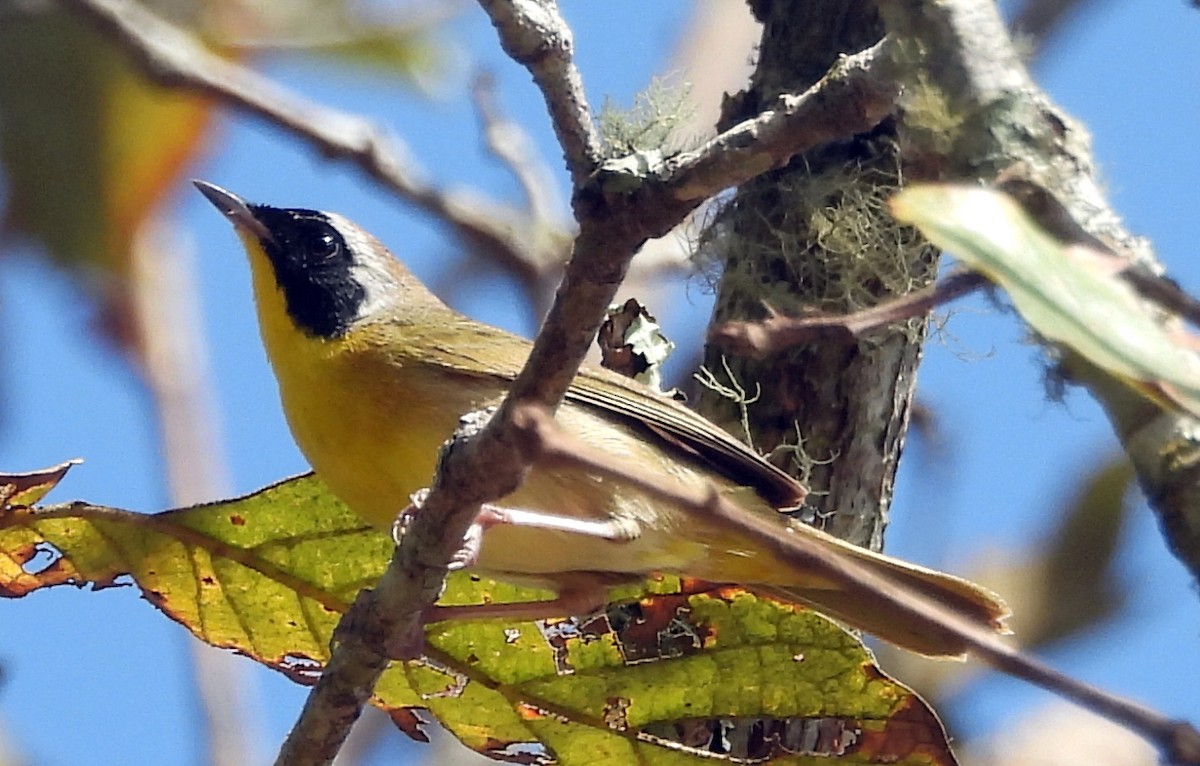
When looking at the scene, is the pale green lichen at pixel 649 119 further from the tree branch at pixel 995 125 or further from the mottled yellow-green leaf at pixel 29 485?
the tree branch at pixel 995 125

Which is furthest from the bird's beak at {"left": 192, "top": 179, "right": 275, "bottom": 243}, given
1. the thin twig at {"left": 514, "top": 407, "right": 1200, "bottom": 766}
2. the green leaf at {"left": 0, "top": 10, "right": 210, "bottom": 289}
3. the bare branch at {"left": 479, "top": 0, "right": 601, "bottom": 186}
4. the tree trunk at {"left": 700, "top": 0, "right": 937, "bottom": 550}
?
the thin twig at {"left": 514, "top": 407, "right": 1200, "bottom": 766}

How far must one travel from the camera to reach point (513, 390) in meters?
2.06

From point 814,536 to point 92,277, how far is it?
281 cm

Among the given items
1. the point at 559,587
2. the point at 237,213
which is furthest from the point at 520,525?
the point at 237,213

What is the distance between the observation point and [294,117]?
16.1 feet

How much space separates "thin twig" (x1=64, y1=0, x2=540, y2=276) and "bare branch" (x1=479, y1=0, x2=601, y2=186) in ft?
9.29

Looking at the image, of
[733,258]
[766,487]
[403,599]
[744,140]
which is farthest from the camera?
[733,258]

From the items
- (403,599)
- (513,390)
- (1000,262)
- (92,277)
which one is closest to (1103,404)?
(1000,262)

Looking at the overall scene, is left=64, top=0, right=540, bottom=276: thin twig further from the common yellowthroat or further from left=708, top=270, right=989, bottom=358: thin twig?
left=708, top=270, right=989, bottom=358: thin twig

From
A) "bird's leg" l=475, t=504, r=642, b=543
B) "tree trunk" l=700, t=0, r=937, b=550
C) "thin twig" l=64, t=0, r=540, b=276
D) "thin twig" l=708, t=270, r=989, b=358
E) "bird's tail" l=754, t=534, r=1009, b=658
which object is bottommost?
"thin twig" l=708, t=270, r=989, b=358

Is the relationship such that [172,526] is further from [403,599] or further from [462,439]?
[462,439]

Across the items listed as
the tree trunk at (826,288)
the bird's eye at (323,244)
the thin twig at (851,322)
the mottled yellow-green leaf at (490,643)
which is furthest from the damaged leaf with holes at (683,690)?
the thin twig at (851,322)

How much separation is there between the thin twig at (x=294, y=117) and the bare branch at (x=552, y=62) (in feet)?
9.29

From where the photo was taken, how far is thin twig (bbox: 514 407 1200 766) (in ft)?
3.23
